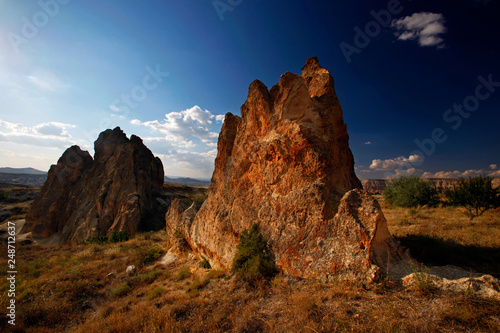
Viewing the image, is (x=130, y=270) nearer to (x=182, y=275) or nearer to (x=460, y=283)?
(x=182, y=275)

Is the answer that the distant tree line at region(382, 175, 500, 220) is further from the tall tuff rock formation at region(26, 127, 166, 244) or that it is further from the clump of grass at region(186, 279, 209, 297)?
the tall tuff rock formation at region(26, 127, 166, 244)

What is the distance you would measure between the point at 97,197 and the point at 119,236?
22.4 feet

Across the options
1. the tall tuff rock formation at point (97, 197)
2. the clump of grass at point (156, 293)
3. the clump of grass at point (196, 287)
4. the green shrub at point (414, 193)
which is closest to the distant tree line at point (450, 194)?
the green shrub at point (414, 193)

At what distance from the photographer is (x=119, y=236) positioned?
18.3 meters

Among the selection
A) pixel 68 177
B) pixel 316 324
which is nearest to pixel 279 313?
pixel 316 324

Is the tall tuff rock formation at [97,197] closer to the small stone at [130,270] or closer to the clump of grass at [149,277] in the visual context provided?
the small stone at [130,270]

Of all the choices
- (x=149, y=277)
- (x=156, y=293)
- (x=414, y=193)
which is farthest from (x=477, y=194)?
(x=149, y=277)

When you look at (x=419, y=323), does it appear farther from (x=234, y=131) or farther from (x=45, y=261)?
(x=45, y=261)

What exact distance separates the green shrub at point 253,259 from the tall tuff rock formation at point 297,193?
29 centimetres

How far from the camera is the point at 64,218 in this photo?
23547 millimetres

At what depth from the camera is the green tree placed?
49.7 feet

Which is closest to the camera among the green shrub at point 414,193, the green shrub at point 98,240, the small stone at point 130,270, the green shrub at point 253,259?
the green shrub at point 253,259

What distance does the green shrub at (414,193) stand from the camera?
25.6 m

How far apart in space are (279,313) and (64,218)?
2990 centimetres
